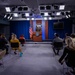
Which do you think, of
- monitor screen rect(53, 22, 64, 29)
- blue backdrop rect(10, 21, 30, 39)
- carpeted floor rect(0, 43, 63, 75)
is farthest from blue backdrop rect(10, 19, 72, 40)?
carpeted floor rect(0, 43, 63, 75)

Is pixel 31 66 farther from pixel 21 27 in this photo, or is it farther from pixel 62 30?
pixel 21 27

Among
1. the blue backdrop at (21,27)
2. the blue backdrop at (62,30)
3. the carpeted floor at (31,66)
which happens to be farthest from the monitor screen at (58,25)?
the carpeted floor at (31,66)

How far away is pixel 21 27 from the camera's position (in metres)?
19.8

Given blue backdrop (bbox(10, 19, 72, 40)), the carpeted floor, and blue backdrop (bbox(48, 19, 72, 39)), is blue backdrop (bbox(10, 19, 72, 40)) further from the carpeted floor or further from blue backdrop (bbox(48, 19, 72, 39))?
the carpeted floor

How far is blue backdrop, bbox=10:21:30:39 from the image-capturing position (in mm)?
19675

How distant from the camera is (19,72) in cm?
544

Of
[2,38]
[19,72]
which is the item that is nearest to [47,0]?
[2,38]

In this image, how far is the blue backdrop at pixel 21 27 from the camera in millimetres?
19675

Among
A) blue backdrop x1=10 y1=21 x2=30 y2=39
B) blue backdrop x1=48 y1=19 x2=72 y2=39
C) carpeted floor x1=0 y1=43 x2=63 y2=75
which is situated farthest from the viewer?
blue backdrop x1=10 y1=21 x2=30 y2=39

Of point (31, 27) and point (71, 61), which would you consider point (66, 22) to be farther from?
point (71, 61)

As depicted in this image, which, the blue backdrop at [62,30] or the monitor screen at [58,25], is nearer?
the monitor screen at [58,25]

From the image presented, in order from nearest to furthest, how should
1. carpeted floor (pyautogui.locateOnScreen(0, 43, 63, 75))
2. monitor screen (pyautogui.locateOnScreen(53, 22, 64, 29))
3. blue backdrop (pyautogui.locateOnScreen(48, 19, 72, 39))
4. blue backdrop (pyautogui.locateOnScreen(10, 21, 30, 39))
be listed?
1. carpeted floor (pyautogui.locateOnScreen(0, 43, 63, 75))
2. monitor screen (pyautogui.locateOnScreen(53, 22, 64, 29))
3. blue backdrop (pyautogui.locateOnScreen(48, 19, 72, 39))
4. blue backdrop (pyautogui.locateOnScreen(10, 21, 30, 39))

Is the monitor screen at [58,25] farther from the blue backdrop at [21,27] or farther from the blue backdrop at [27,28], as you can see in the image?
the blue backdrop at [21,27]

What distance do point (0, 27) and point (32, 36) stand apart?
3990 mm
